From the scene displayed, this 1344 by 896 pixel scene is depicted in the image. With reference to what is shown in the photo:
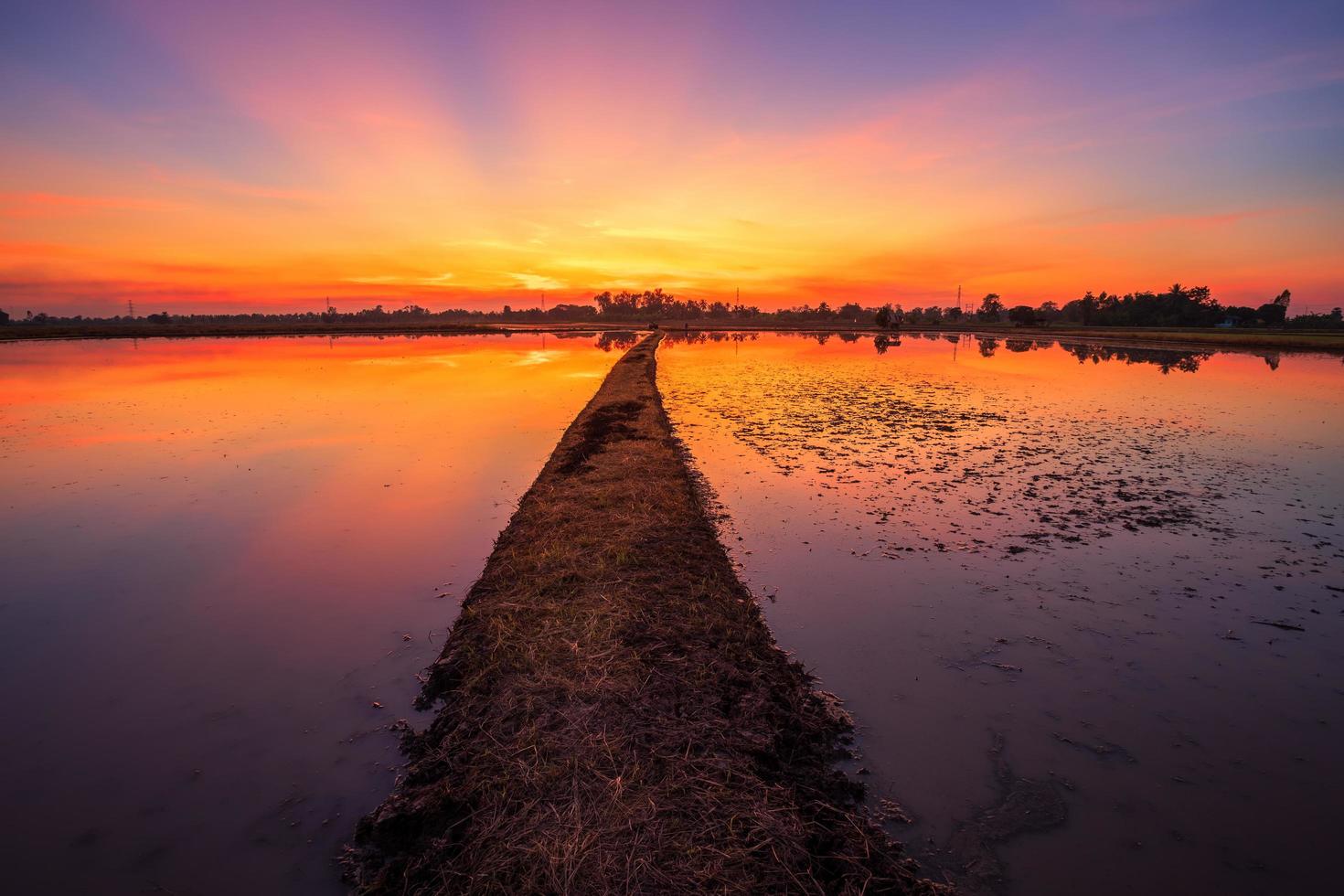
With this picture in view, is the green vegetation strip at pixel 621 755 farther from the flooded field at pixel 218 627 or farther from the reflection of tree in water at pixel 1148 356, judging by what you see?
the reflection of tree in water at pixel 1148 356

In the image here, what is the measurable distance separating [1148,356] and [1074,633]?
57164 millimetres

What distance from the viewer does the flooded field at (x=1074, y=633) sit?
4441 millimetres

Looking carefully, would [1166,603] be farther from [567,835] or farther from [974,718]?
[567,835]

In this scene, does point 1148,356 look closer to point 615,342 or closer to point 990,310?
point 615,342

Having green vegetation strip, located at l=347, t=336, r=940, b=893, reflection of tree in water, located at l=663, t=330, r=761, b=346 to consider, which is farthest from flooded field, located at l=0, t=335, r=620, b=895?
reflection of tree in water, located at l=663, t=330, r=761, b=346

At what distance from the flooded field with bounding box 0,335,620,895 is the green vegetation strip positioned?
667 mm

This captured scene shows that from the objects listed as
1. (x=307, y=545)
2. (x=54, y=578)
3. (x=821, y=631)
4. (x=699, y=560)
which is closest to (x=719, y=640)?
(x=821, y=631)

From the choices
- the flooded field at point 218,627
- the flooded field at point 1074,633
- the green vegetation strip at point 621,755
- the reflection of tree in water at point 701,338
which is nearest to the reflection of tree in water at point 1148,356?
the flooded field at point 1074,633

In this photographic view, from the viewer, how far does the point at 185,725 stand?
18.1ft

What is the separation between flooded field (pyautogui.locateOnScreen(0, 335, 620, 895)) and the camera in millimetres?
4418

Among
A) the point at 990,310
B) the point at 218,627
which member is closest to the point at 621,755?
the point at 218,627

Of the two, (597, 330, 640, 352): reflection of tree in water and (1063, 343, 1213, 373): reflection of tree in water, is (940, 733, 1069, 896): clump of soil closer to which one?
(1063, 343, 1213, 373): reflection of tree in water

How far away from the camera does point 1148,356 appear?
1964 inches

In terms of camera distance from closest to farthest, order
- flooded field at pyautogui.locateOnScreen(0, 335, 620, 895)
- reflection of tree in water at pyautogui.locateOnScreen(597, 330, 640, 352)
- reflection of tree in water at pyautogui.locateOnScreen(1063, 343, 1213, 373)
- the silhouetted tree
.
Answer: flooded field at pyautogui.locateOnScreen(0, 335, 620, 895) < reflection of tree in water at pyautogui.locateOnScreen(1063, 343, 1213, 373) < reflection of tree in water at pyautogui.locateOnScreen(597, 330, 640, 352) < the silhouetted tree
